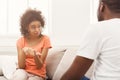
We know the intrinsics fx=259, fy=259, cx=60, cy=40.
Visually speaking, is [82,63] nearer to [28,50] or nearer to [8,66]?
[28,50]

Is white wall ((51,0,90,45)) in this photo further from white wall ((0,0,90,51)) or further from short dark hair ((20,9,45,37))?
short dark hair ((20,9,45,37))

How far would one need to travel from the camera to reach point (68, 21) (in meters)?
3.34

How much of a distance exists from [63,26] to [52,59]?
2.70 feet

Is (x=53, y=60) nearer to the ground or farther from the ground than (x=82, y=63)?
nearer to the ground

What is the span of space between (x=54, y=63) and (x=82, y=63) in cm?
143

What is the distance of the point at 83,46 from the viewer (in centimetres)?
116

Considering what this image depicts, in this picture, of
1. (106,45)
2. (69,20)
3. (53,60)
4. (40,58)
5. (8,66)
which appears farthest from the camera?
(69,20)

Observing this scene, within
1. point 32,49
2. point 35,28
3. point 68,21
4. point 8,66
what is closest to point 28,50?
point 32,49

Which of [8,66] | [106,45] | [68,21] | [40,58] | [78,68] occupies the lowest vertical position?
[8,66]

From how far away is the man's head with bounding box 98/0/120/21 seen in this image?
1177 millimetres

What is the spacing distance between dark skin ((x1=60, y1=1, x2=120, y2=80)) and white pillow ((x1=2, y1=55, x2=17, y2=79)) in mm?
1603

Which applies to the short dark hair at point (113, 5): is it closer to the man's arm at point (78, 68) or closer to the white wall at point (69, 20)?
the man's arm at point (78, 68)

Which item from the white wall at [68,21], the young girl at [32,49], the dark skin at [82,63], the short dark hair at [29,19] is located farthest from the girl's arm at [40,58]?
the dark skin at [82,63]

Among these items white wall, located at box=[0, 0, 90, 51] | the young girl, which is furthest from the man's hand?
white wall, located at box=[0, 0, 90, 51]
